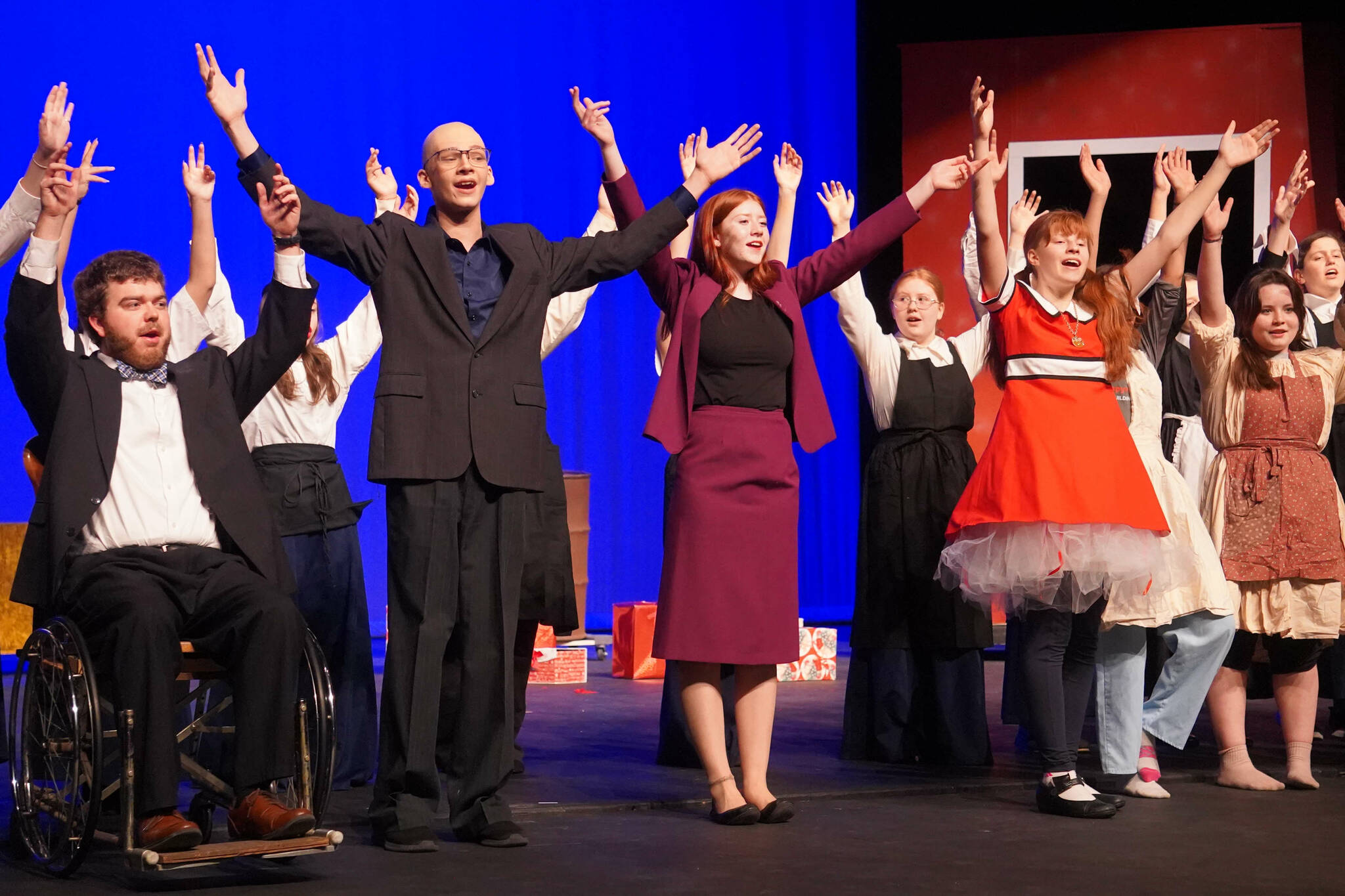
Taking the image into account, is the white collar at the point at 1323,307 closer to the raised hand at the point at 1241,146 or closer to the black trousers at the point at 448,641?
the raised hand at the point at 1241,146

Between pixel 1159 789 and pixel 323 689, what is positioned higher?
pixel 323 689

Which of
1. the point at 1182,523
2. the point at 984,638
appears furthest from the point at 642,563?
the point at 1182,523

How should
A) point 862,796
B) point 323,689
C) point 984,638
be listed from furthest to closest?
1. point 984,638
2. point 862,796
3. point 323,689

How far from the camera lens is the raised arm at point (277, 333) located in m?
3.02

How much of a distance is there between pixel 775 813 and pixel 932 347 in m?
1.57

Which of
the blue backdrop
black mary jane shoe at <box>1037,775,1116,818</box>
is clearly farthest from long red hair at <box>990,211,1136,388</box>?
the blue backdrop

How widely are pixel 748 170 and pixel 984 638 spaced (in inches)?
179

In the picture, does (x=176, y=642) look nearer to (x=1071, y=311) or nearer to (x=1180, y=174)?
(x=1071, y=311)

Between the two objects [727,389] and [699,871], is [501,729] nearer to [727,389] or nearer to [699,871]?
[699,871]

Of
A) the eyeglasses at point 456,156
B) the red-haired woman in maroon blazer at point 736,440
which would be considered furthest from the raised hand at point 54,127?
the red-haired woman in maroon blazer at point 736,440

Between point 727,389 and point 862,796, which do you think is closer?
point 727,389

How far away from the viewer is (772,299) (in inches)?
133

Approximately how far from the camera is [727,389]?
3301 mm

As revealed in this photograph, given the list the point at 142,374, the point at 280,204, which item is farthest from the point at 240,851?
the point at 280,204
